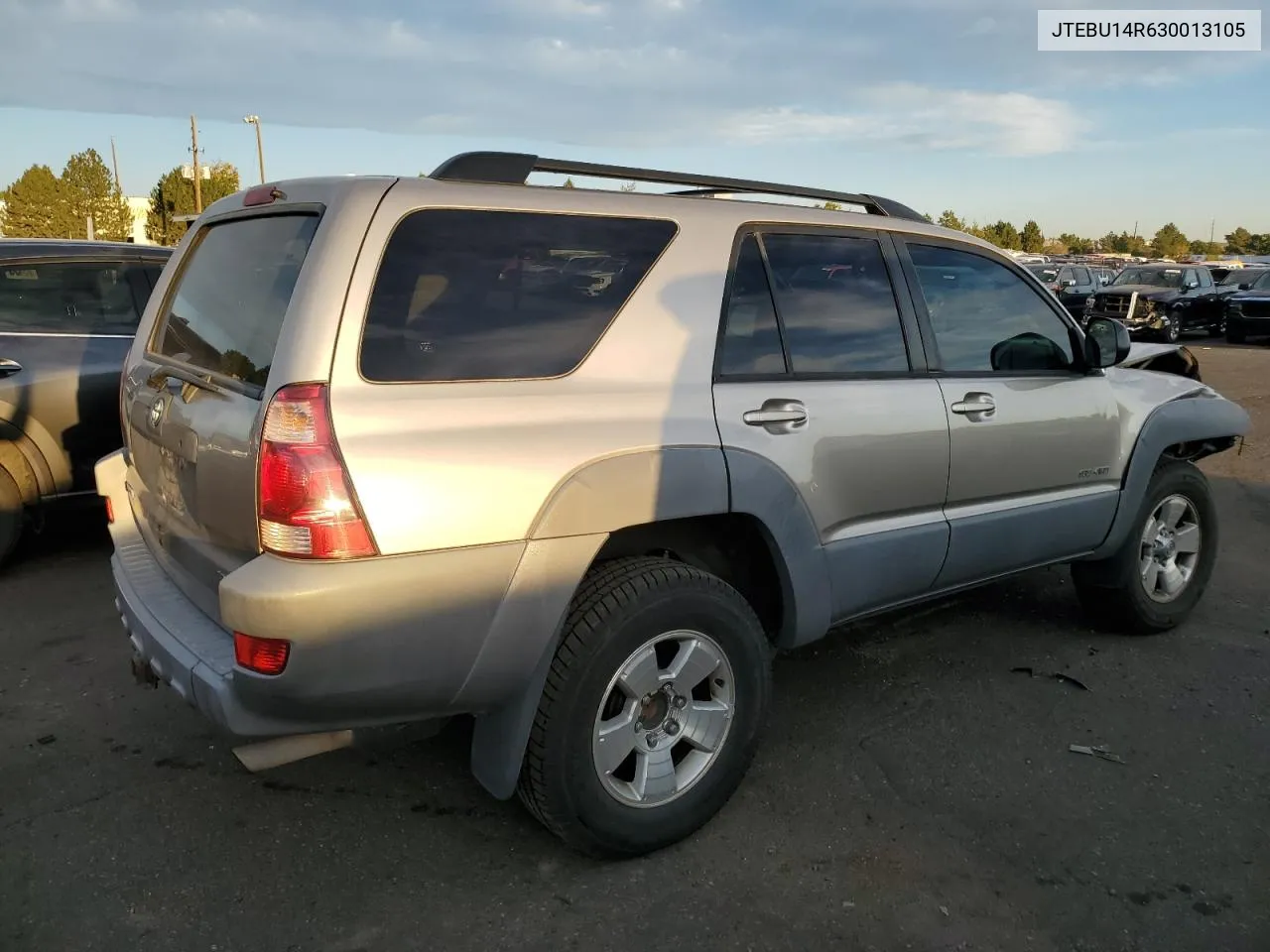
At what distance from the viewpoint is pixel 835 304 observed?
10.9ft

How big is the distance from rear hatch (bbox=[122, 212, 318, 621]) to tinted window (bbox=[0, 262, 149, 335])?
2.51 metres

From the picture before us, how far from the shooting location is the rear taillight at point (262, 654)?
225 centimetres

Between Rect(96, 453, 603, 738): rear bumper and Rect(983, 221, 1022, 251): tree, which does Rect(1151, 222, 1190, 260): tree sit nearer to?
Rect(983, 221, 1022, 251): tree

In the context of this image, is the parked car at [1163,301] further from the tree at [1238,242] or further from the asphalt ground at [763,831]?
the tree at [1238,242]

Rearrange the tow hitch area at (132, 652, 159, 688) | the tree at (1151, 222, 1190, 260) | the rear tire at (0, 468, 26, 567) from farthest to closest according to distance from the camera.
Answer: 1. the tree at (1151, 222, 1190, 260)
2. the rear tire at (0, 468, 26, 567)
3. the tow hitch area at (132, 652, 159, 688)

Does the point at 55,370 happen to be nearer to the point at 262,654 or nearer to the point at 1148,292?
the point at 262,654

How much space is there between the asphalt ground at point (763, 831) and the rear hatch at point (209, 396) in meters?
0.74

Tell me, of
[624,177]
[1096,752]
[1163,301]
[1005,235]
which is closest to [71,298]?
[624,177]

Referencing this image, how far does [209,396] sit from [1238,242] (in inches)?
3856

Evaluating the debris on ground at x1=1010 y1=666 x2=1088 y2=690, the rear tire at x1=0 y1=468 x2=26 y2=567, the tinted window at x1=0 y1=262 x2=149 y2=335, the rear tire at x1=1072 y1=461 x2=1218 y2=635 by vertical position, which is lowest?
the debris on ground at x1=1010 y1=666 x2=1088 y2=690

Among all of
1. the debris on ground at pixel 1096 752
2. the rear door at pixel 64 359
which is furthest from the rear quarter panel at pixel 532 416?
the rear door at pixel 64 359

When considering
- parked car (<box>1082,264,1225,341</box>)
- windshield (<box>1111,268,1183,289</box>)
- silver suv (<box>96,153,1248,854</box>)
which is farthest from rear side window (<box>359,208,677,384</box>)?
windshield (<box>1111,268,1183,289</box>)

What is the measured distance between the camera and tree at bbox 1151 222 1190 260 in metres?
77.0

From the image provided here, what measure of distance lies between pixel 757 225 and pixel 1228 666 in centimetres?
295
